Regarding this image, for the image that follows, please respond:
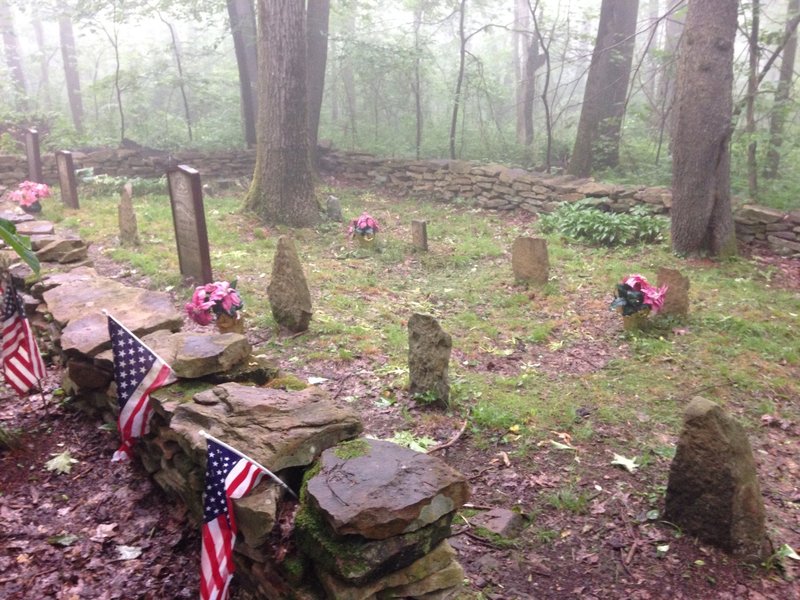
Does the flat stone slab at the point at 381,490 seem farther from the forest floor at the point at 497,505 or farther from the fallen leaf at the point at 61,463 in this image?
the fallen leaf at the point at 61,463

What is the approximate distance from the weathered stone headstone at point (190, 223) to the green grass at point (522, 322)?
11.7 inches

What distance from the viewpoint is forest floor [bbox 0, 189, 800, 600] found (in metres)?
2.95

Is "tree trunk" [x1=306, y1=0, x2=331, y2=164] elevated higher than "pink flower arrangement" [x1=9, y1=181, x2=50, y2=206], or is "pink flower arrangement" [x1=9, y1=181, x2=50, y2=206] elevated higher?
"tree trunk" [x1=306, y1=0, x2=331, y2=164]

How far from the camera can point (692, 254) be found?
855 centimetres

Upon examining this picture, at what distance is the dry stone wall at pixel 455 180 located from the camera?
A: 29.0 feet

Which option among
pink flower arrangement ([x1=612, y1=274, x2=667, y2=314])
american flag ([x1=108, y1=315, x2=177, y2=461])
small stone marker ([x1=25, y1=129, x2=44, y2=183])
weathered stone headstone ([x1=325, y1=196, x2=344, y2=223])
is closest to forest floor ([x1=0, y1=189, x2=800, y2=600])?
american flag ([x1=108, y1=315, x2=177, y2=461])

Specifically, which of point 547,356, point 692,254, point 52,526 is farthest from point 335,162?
point 52,526

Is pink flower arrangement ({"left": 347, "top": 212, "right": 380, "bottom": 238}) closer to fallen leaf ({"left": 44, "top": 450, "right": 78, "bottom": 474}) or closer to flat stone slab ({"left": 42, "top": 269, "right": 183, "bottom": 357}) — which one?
flat stone slab ({"left": 42, "top": 269, "right": 183, "bottom": 357})

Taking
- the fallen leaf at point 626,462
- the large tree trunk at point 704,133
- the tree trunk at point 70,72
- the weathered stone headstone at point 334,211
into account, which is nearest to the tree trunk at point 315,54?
the weathered stone headstone at point 334,211

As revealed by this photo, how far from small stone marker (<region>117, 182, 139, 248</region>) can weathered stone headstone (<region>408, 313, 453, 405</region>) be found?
5.90 meters

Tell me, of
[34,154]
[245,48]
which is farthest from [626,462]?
[245,48]

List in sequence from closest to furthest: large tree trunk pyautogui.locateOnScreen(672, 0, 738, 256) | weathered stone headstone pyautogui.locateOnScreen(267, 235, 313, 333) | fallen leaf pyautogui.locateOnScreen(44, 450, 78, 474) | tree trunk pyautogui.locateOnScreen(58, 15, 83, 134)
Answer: fallen leaf pyautogui.locateOnScreen(44, 450, 78, 474) → weathered stone headstone pyautogui.locateOnScreen(267, 235, 313, 333) → large tree trunk pyautogui.locateOnScreen(672, 0, 738, 256) → tree trunk pyautogui.locateOnScreen(58, 15, 83, 134)

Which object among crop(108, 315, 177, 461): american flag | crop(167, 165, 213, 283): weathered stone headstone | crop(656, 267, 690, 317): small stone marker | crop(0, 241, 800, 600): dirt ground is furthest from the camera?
crop(167, 165, 213, 283): weathered stone headstone

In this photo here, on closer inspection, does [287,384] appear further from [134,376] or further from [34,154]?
[34,154]
